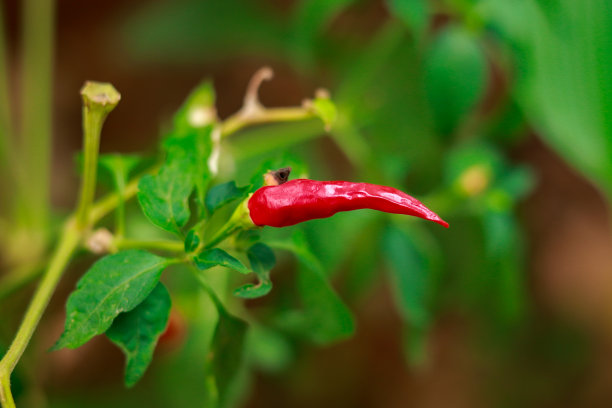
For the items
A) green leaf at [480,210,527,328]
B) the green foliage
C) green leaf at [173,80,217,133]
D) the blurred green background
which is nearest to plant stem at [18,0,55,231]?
the blurred green background

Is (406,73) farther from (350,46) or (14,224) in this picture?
(14,224)

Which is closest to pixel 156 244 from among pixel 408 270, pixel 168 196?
pixel 168 196

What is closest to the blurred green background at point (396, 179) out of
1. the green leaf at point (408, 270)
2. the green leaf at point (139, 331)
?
the green leaf at point (408, 270)

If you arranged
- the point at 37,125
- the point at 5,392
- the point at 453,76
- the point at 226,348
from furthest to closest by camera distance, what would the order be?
the point at 37,125 < the point at 453,76 < the point at 226,348 < the point at 5,392

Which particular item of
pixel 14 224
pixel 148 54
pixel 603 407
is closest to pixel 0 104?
pixel 14 224

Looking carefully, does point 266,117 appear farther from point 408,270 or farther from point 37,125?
point 37,125

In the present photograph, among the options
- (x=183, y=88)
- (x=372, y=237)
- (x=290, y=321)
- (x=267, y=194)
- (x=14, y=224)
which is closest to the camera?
(x=267, y=194)
